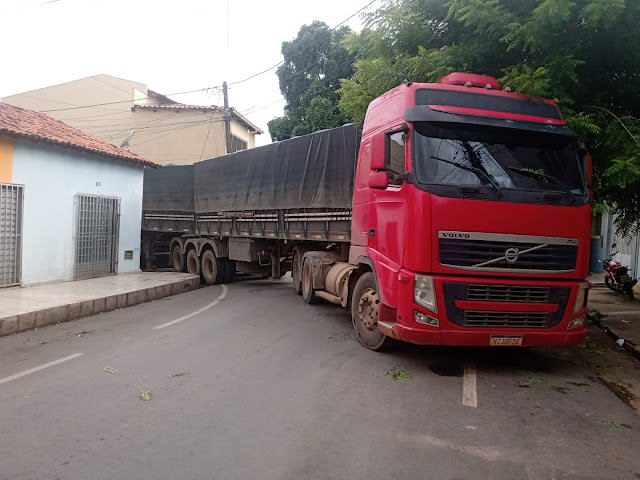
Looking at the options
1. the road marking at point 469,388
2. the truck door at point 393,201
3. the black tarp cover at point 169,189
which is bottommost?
the road marking at point 469,388

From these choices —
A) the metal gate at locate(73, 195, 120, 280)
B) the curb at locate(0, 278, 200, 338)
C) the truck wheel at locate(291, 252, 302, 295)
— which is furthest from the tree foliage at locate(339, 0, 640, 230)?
the metal gate at locate(73, 195, 120, 280)

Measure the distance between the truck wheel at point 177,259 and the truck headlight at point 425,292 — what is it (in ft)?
39.8

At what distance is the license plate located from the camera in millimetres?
5305

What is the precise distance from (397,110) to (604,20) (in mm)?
2610

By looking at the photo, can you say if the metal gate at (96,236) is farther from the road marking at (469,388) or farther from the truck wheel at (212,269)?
the road marking at (469,388)

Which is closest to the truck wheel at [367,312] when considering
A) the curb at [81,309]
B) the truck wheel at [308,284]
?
the truck wheel at [308,284]

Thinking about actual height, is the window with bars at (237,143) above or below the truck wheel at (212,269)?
above

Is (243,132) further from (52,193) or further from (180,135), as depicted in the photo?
(52,193)

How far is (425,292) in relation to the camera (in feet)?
17.2

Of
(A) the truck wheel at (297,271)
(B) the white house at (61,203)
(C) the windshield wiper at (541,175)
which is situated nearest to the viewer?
(C) the windshield wiper at (541,175)

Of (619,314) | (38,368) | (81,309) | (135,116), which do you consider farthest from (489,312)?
(135,116)

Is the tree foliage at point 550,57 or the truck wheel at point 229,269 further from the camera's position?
the truck wheel at point 229,269

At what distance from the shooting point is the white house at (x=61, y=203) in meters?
10.9

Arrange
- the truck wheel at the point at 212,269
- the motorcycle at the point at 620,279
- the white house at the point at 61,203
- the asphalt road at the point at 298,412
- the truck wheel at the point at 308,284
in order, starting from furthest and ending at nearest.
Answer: the truck wheel at the point at 212,269 → the motorcycle at the point at 620,279 → the white house at the point at 61,203 → the truck wheel at the point at 308,284 → the asphalt road at the point at 298,412
